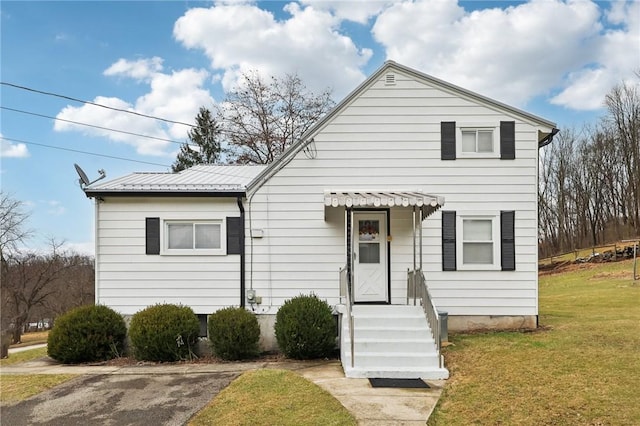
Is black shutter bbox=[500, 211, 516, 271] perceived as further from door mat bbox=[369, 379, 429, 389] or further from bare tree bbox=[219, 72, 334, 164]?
bare tree bbox=[219, 72, 334, 164]

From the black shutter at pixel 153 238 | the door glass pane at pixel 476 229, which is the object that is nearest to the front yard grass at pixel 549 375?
the door glass pane at pixel 476 229

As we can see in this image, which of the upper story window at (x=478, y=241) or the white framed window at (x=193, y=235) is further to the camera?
the white framed window at (x=193, y=235)

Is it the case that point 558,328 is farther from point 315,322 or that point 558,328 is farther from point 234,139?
point 234,139

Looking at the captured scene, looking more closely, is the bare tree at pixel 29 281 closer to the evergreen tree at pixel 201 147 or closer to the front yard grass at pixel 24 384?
the evergreen tree at pixel 201 147

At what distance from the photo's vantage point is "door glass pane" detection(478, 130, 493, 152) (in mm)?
9867

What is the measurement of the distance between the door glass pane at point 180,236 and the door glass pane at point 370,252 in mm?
3879

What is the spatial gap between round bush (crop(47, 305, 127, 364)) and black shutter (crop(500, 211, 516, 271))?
28.1 feet

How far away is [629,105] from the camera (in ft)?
110

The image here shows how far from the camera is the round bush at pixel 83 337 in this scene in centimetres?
859

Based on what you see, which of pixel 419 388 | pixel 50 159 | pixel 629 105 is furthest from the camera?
pixel 629 105

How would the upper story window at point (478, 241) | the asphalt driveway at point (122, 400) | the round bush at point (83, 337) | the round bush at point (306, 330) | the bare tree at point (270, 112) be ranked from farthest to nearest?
1. the bare tree at point (270, 112)
2. the upper story window at point (478, 241)
3. the round bush at point (83, 337)
4. the round bush at point (306, 330)
5. the asphalt driveway at point (122, 400)

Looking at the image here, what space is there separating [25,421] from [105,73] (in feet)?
39.0

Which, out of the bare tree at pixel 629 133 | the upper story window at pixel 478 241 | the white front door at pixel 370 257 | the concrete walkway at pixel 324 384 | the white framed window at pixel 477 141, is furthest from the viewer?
the bare tree at pixel 629 133

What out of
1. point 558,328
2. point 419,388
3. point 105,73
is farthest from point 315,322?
point 105,73
